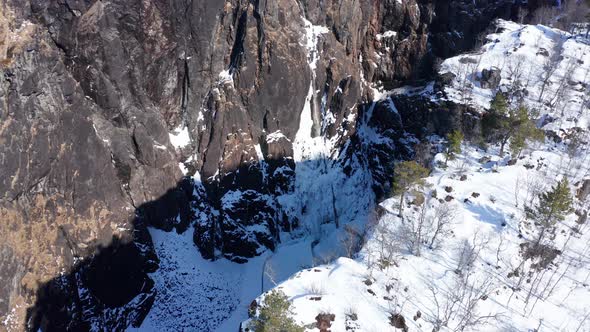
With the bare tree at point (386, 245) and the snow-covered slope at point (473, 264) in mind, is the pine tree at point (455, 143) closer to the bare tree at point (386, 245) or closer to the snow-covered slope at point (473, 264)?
the snow-covered slope at point (473, 264)

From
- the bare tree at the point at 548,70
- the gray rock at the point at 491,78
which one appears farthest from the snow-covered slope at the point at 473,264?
the gray rock at the point at 491,78

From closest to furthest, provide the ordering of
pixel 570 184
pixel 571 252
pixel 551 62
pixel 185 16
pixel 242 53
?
pixel 571 252 → pixel 570 184 → pixel 185 16 → pixel 242 53 → pixel 551 62

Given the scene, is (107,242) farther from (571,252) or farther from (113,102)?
(571,252)

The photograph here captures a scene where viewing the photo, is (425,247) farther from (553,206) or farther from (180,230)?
(180,230)

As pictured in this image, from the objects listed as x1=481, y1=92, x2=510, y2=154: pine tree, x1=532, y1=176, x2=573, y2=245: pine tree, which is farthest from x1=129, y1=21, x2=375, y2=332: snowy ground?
x1=532, y1=176, x2=573, y2=245: pine tree

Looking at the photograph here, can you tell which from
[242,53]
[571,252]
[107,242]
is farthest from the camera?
[242,53]

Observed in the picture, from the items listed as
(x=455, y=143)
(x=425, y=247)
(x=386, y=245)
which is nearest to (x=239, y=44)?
(x=455, y=143)

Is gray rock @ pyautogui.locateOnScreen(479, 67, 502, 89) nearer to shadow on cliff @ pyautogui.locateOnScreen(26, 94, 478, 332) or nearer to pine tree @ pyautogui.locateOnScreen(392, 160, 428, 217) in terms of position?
shadow on cliff @ pyautogui.locateOnScreen(26, 94, 478, 332)

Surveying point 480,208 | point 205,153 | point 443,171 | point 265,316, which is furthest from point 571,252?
point 205,153
